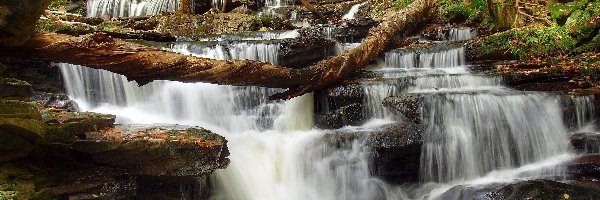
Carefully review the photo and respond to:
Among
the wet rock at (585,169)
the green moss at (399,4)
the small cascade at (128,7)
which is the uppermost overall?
the small cascade at (128,7)

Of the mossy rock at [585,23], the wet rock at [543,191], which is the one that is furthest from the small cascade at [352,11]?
the wet rock at [543,191]

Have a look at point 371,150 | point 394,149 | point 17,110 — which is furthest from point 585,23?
point 17,110

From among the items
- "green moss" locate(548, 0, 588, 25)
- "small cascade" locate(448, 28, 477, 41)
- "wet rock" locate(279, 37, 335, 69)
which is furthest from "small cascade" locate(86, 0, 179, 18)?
"green moss" locate(548, 0, 588, 25)

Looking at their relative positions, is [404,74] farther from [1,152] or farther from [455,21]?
[1,152]

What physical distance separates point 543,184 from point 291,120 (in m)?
4.26

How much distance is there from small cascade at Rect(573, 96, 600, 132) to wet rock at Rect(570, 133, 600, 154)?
18.3 inches

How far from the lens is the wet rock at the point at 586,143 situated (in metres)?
6.41

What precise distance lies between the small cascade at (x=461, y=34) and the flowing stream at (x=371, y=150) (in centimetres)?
357

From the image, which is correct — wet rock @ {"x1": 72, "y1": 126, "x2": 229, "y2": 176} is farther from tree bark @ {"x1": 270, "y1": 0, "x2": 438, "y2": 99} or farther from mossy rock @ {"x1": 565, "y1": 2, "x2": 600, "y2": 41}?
mossy rock @ {"x1": 565, "y1": 2, "x2": 600, "y2": 41}

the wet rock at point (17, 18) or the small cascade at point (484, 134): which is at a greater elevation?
the wet rock at point (17, 18)

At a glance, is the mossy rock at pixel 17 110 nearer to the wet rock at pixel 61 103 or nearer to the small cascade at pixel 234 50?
the wet rock at pixel 61 103

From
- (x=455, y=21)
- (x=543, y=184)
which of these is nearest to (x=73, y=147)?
(x=543, y=184)

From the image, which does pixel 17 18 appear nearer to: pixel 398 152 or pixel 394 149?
pixel 394 149

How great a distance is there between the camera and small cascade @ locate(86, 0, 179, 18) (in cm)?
1911
